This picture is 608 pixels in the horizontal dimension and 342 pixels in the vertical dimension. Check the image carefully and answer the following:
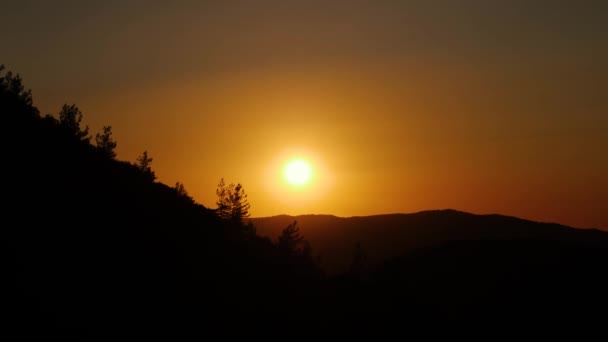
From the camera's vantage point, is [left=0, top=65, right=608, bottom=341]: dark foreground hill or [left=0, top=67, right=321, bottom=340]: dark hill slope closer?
[left=0, top=67, right=321, bottom=340]: dark hill slope

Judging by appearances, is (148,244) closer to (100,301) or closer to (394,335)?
(100,301)

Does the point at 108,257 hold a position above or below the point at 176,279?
above

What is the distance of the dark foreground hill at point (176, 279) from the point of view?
93.0ft

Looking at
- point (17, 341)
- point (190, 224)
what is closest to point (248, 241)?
point (190, 224)

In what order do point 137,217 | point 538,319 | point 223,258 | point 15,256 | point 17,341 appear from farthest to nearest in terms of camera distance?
point 538,319 → point 223,258 → point 137,217 → point 15,256 → point 17,341

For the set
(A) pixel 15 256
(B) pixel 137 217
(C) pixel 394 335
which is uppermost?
(B) pixel 137 217

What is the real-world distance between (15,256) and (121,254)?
26.5 ft

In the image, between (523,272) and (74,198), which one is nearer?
(74,198)

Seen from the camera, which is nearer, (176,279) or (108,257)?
(108,257)

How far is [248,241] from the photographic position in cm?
5975

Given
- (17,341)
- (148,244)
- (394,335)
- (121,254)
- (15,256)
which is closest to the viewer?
(17,341)

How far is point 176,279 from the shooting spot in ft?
123

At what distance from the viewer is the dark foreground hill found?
28.4m

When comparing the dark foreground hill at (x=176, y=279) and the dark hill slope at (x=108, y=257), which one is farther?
the dark foreground hill at (x=176, y=279)
